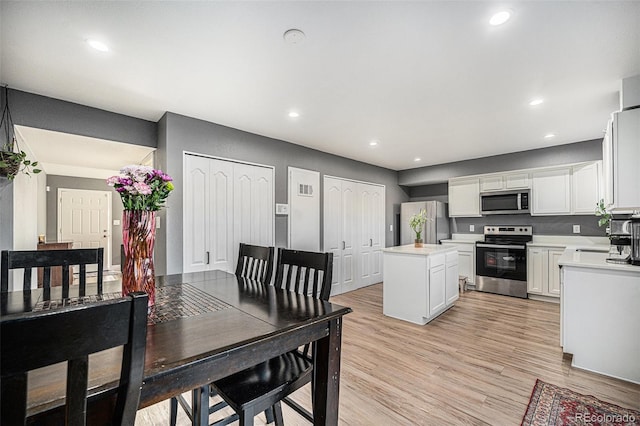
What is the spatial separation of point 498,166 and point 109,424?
18.8 ft

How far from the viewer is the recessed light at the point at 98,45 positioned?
1.83 m

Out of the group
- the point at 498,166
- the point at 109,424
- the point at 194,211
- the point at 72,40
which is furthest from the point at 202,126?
the point at 498,166

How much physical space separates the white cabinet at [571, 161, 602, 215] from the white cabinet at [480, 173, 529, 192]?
601mm

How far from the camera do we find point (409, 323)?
11.2 feet

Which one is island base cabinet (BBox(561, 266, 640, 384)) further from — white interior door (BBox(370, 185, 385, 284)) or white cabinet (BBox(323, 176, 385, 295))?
white interior door (BBox(370, 185, 385, 284))

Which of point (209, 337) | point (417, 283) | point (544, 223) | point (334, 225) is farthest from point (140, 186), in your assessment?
point (544, 223)

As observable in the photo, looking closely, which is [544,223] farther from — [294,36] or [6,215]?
[6,215]

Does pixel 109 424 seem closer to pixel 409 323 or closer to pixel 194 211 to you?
pixel 194 211

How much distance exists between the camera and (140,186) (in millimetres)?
1233

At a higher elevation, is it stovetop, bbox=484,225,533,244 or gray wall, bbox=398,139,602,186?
gray wall, bbox=398,139,602,186

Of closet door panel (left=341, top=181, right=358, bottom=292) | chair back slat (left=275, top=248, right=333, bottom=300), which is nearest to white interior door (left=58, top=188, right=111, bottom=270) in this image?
closet door panel (left=341, top=181, right=358, bottom=292)

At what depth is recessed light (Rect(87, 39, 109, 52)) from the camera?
1.83m

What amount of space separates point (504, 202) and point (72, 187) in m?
8.99

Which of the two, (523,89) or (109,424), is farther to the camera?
(523,89)
